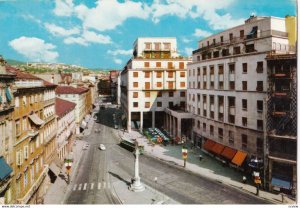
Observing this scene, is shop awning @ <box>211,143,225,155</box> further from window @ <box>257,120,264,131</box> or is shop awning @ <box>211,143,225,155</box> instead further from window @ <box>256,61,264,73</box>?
window @ <box>256,61,264,73</box>

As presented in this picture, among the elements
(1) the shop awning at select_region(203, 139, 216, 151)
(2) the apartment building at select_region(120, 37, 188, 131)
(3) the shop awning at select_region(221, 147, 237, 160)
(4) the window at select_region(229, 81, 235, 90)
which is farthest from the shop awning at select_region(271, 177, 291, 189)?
(2) the apartment building at select_region(120, 37, 188, 131)

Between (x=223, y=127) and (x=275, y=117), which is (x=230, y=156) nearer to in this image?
(x=223, y=127)

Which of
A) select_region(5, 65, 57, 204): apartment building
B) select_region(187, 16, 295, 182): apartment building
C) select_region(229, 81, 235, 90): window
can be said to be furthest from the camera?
select_region(229, 81, 235, 90): window

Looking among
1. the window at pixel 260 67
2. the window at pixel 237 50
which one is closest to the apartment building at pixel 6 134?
the window at pixel 260 67

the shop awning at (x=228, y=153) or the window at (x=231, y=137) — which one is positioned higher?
the window at (x=231, y=137)

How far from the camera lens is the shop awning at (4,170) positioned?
2391 centimetres

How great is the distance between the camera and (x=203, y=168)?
151 ft

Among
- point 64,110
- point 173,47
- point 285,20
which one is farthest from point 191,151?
point 173,47

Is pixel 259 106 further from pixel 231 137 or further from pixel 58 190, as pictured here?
pixel 58 190

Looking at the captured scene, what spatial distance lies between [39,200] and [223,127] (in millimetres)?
31072

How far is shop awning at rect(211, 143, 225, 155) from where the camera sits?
48612 millimetres

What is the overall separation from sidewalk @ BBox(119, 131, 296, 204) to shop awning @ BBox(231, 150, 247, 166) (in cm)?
173

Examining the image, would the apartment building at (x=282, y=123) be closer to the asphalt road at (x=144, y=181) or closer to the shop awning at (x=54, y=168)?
the asphalt road at (x=144, y=181)

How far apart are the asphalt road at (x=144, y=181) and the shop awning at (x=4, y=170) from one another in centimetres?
1142
